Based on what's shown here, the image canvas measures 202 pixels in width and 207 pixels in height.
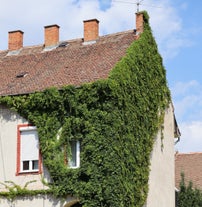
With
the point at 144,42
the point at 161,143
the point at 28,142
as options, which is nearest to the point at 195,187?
the point at 161,143

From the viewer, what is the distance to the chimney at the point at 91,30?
3397 centimetres

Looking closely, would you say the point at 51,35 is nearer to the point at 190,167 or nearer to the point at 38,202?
the point at 38,202

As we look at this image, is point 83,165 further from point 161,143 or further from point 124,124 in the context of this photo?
point 161,143

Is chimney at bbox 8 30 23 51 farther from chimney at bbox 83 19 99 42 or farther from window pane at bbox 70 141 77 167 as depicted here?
window pane at bbox 70 141 77 167

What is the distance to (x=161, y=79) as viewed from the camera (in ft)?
110

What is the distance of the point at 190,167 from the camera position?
145ft

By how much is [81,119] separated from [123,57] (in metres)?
4.01

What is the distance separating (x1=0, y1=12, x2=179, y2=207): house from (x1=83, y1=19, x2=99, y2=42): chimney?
2.05 m

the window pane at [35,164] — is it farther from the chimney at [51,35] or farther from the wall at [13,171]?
the chimney at [51,35]

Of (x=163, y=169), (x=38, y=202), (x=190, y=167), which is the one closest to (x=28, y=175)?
(x=38, y=202)

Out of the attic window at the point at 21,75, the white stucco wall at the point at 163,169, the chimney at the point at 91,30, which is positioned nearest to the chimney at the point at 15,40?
the chimney at the point at 91,30

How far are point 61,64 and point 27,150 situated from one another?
5.42 meters

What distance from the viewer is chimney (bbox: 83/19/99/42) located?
33969mm

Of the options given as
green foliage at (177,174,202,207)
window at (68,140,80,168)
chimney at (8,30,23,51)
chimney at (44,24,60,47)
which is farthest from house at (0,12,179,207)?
green foliage at (177,174,202,207)
